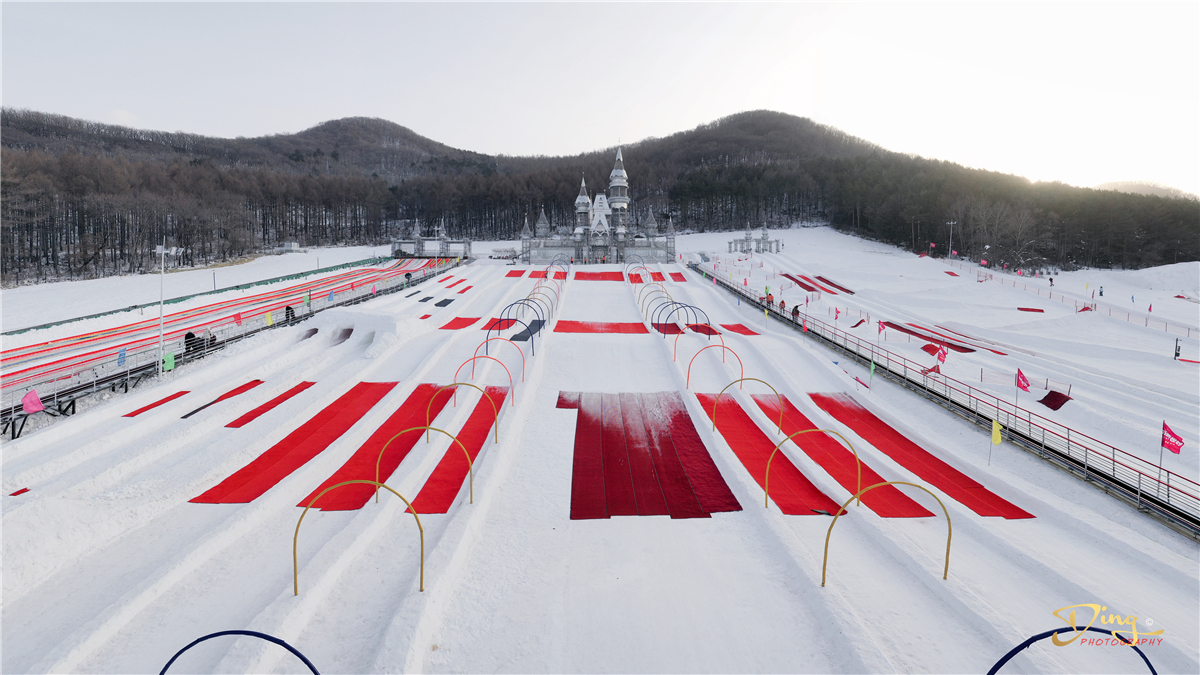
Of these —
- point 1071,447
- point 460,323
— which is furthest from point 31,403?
point 1071,447

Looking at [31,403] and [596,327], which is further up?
[596,327]

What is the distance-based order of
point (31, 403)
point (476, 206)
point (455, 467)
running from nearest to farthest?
point (455, 467)
point (31, 403)
point (476, 206)

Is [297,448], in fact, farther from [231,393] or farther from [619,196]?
[619,196]

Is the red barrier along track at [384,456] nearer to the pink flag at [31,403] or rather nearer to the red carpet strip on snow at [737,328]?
the pink flag at [31,403]

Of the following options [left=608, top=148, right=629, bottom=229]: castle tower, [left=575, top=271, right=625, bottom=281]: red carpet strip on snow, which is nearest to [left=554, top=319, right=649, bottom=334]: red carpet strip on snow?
[left=575, top=271, right=625, bottom=281]: red carpet strip on snow

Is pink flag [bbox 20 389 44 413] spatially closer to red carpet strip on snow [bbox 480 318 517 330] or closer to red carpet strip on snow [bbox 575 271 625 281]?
red carpet strip on snow [bbox 480 318 517 330]
